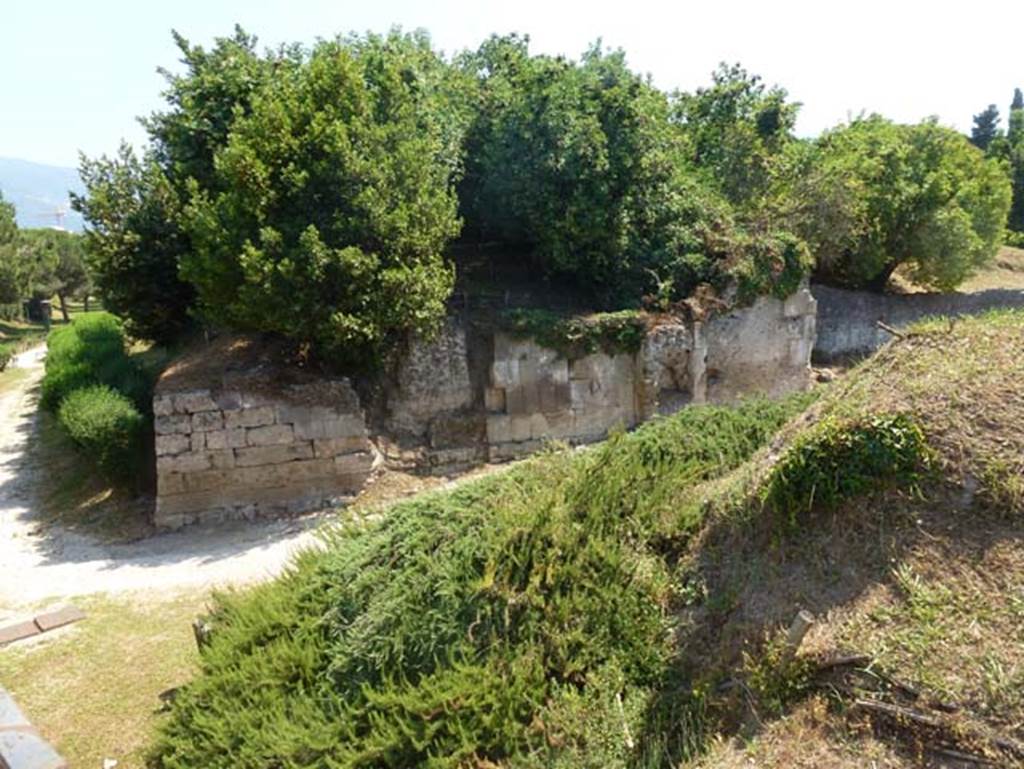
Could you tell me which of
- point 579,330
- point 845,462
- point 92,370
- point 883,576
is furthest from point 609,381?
point 92,370

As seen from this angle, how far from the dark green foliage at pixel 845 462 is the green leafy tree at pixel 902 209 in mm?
12965

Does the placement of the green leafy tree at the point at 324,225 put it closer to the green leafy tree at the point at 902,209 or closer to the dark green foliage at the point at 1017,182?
the green leafy tree at the point at 902,209

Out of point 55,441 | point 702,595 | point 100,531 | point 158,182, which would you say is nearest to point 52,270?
point 55,441

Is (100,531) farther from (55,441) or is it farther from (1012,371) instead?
(1012,371)

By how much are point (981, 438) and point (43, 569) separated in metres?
10.7

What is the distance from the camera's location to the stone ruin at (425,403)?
1032cm

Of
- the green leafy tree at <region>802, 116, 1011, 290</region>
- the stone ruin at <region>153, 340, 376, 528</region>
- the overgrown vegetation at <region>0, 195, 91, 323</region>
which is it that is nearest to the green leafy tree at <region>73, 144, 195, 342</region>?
the stone ruin at <region>153, 340, 376, 528</region>

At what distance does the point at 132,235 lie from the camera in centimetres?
1291

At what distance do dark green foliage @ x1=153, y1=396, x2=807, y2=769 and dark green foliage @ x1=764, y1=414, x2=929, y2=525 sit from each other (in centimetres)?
87

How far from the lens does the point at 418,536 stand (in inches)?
212

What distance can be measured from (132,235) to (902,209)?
1731 centimetres

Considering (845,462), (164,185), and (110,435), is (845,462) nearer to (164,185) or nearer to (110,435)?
(110,435)

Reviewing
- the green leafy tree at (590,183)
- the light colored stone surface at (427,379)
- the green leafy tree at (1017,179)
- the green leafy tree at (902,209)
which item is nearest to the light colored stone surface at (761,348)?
the green leafy tree at (590,183)

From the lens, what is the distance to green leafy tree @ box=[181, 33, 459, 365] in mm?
9789
